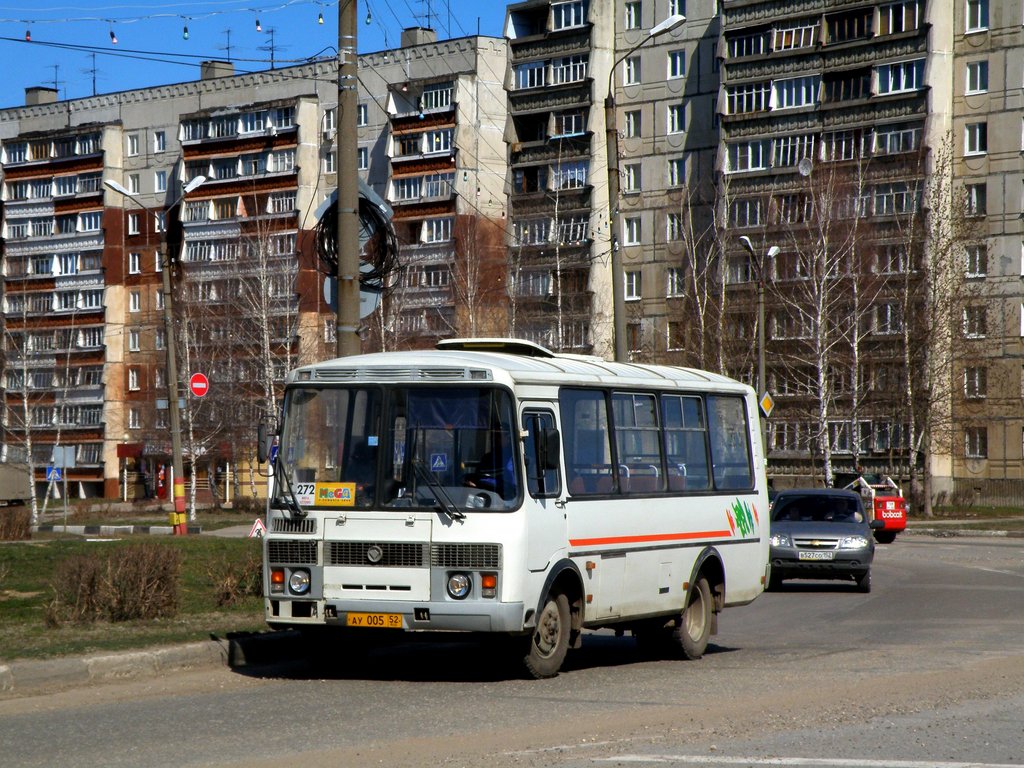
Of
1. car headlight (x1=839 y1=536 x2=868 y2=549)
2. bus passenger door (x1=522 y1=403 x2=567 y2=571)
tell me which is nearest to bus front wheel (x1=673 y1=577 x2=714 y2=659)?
bus passenger door (x1=522 y1=403 x2=567 y2=571)

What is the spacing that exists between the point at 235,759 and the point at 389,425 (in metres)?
4.40

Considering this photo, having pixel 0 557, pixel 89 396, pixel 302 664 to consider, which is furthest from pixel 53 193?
pixel 302 664

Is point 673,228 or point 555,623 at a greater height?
point 673,228

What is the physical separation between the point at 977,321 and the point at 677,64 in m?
21.1

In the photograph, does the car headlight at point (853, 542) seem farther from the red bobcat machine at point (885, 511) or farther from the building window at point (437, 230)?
the building window at point (437, 230)

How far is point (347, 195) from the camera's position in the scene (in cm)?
1609

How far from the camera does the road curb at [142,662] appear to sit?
11336 millimetres

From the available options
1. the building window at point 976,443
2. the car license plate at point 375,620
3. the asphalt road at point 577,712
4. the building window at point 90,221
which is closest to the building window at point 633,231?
the building window at point 976,443

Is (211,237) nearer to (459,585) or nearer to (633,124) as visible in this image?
(633,124)

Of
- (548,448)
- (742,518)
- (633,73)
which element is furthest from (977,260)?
(548,448)

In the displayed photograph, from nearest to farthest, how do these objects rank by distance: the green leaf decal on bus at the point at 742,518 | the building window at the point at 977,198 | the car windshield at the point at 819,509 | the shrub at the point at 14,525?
the green leaf decal on bus at the point at 742,518
the car windshield at the point at 819,509
the shrub at the point at 14,525
the building window at the point at 977,198

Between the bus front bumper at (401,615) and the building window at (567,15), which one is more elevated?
the building window at (567,15)

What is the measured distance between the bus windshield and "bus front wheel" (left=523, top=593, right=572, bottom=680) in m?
1.05

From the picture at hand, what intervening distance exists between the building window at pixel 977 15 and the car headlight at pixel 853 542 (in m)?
50.0
